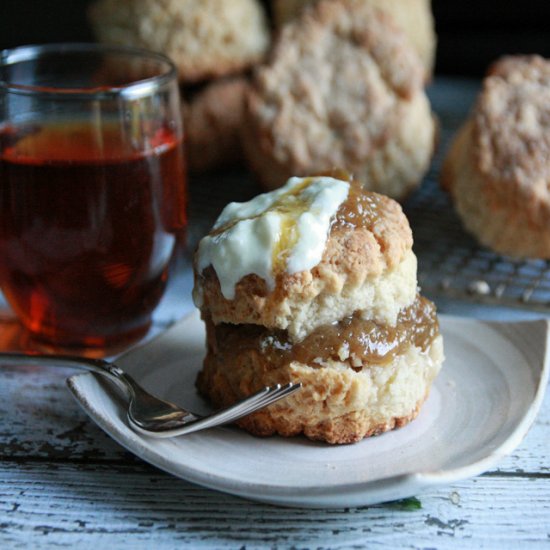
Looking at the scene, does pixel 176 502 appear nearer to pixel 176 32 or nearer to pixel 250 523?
pixel 250 523

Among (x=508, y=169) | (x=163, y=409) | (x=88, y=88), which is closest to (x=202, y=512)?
(x=163, y=409)

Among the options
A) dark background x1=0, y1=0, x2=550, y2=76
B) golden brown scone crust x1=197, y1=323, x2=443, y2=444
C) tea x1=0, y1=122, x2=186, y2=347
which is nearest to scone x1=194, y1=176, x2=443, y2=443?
golden brown scone crust x1=197, y1=323, x2=443, y2=444

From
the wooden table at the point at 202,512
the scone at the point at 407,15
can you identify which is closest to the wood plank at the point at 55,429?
the wooden table at the point at 202,512

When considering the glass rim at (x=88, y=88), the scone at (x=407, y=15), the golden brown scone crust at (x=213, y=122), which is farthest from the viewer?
the scone at (x=407, y=15)

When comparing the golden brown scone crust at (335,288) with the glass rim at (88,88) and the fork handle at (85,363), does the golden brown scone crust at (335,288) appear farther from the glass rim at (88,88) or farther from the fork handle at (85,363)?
the glass rim at (88,88)

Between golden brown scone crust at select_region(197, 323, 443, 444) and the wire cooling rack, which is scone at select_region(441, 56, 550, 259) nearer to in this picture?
the wire cooling rack

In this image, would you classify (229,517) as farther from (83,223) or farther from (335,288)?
(83,223)
